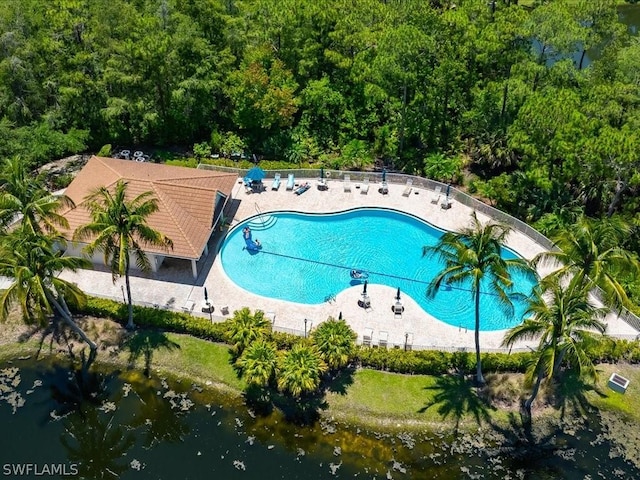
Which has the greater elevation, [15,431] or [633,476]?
[633,476]

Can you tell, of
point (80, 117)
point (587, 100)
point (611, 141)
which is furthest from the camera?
point (80, 117)

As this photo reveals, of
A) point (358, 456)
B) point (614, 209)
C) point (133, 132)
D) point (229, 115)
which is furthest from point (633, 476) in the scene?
point (133, 132)

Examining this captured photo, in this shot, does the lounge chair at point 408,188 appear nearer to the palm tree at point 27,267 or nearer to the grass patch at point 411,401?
the grass patch at point 411,401

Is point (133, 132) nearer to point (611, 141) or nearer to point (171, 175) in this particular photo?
point (171, 175)

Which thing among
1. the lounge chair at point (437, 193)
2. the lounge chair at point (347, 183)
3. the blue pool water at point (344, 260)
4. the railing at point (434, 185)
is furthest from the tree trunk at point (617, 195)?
the lounge chair at point (347, 183)

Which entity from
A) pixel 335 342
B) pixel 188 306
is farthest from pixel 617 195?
pixel 188 306

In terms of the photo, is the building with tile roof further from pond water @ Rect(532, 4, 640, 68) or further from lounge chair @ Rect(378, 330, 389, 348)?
pond water @ Rect(532, 4, 640, 68)

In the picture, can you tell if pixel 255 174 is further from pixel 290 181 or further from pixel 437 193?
pixel 437 193

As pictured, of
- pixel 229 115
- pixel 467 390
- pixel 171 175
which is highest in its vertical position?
pixel 229 115
